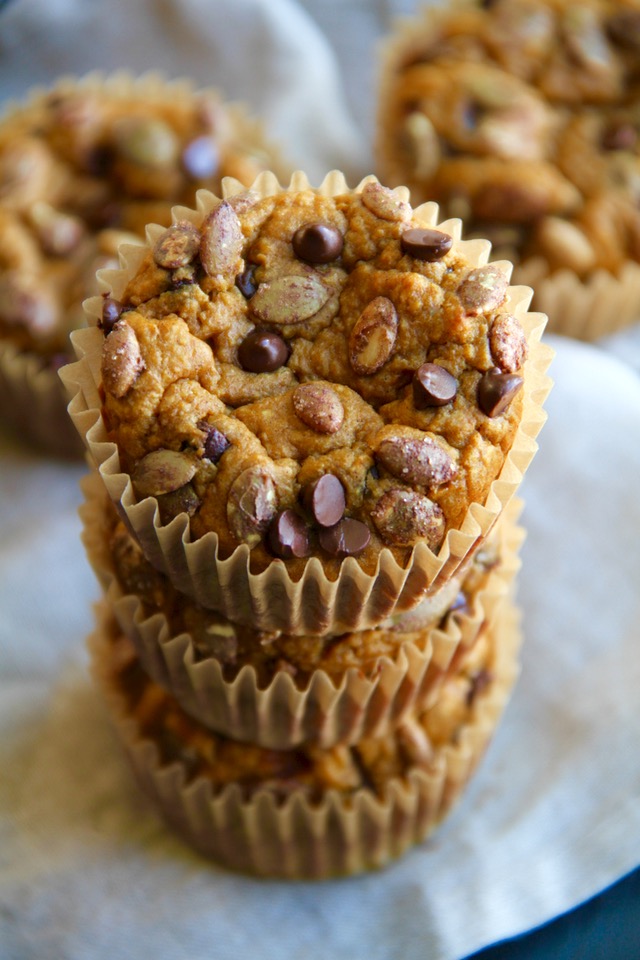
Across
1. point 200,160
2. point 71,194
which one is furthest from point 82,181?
point 200,160

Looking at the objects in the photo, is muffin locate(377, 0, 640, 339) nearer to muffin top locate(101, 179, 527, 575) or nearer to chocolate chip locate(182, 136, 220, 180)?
chocolate chip locate(182, 136, 220, 180)

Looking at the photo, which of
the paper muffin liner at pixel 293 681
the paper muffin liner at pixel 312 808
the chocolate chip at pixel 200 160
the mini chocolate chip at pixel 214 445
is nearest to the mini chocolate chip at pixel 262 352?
the mini chocolate chip at pixel 214 445

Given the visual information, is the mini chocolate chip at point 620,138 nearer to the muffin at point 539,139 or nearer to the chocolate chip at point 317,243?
the muffin at point 539,139

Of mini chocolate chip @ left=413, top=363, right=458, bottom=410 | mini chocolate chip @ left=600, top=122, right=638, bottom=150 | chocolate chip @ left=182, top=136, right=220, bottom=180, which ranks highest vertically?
mini chocolate chip @ left=600, top=122, right=638, bottom=150

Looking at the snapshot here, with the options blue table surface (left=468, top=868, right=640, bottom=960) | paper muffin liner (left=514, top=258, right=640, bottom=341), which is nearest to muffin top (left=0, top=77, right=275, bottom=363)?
paper muffin liner (left=514, top=258, right=640, bottom=341)

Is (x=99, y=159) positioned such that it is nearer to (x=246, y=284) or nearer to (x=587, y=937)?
(x=246, y=284)

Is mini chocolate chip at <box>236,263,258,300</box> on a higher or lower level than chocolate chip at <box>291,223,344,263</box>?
lower
